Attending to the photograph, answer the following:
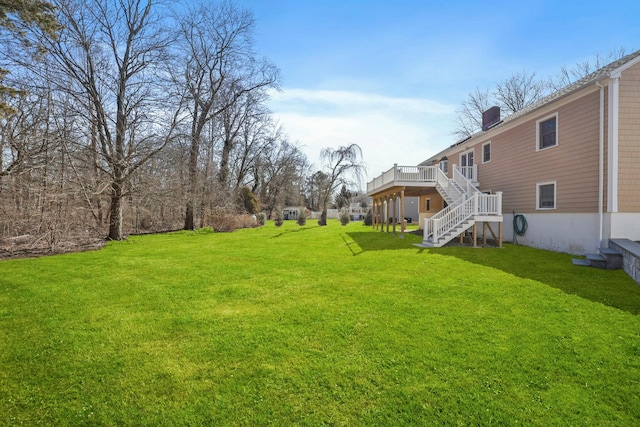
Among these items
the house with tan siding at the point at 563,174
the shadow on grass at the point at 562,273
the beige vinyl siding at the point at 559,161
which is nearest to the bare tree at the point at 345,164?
the house with tan siding at the point at 563,174

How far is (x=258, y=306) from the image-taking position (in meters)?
5.29

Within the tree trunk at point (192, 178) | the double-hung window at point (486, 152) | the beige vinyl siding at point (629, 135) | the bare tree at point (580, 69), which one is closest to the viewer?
the beige vinyl siding at point (629, 135)

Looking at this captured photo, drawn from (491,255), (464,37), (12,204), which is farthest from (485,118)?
(12,204)

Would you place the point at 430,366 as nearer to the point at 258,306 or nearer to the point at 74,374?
the point at 258,306

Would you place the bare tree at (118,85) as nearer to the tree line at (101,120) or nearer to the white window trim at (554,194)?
the tree line at (101,120)

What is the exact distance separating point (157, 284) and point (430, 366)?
5688mm

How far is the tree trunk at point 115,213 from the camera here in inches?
565

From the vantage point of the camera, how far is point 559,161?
11.0 metres

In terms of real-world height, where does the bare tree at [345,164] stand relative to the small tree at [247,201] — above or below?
above

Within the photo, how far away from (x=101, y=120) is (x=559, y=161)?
1780 cm

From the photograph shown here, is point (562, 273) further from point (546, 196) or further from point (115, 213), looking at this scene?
point (115, 213)

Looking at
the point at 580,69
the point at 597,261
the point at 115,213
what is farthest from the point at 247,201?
the point at 580,69

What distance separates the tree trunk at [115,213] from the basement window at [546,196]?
668 inches

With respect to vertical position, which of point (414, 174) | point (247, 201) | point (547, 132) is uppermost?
point (547, 132)
